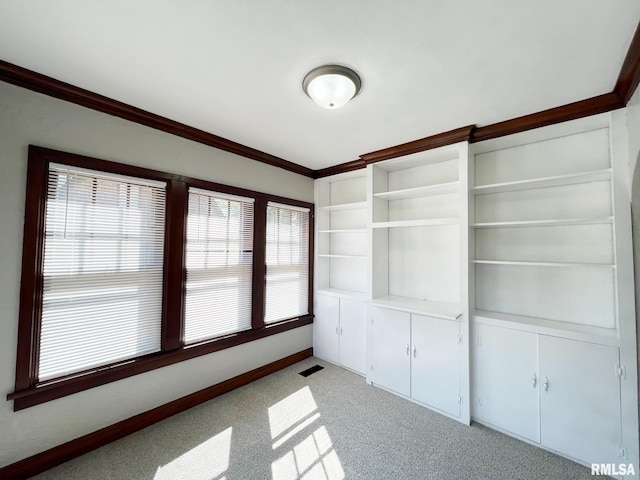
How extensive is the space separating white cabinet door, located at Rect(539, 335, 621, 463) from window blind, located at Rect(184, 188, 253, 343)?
2822 mm

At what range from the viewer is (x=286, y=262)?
11.8 feet

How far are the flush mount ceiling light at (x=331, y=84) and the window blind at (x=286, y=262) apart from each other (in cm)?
175

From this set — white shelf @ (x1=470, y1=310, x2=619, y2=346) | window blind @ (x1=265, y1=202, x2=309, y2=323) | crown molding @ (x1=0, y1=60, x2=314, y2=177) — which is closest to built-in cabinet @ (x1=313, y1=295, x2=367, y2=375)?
window blind @ (x1=265, y1=202, x2=309, y2=323)

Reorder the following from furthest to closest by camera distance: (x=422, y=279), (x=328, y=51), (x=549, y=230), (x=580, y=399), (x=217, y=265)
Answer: (x=422, y=279), (x=217, y=265), (x=549, y=230), (x=580, y=399), (x=328, y=51)

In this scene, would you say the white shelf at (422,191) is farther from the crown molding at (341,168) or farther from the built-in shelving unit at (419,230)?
the crown molding at (341,168)

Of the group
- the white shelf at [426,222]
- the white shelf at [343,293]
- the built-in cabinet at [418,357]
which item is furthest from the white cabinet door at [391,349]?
the white shelf at [426,222]

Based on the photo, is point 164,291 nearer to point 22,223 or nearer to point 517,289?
point 22,223

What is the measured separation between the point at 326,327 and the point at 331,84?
9.73 feet

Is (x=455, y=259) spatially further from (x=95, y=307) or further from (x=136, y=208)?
(x=95, y=307)

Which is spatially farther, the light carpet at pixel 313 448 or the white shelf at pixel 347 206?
the white shelf at pixel 347 206

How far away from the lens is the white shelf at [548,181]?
2.02 meters

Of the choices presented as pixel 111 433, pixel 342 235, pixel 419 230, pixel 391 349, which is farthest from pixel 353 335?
pixel 111 433

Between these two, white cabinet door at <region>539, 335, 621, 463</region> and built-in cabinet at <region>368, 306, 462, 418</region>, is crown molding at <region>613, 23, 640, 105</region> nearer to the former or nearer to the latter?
white cabinet door at <region>539, 335, 621, 463</region>

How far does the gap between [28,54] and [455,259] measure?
3659mm
